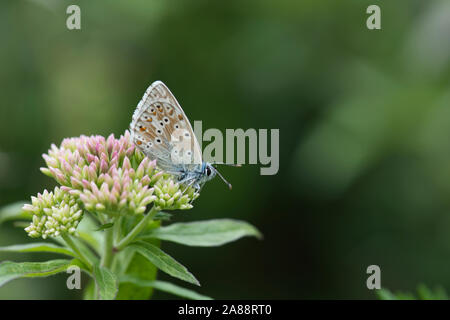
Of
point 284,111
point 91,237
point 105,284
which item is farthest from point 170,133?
point 284,111

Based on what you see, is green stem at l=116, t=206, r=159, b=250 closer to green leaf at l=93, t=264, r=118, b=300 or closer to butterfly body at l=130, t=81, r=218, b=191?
green leaf at l=93, t=264, r=118, b=300

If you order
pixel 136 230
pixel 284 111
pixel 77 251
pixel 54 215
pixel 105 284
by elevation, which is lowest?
pixel 105 284

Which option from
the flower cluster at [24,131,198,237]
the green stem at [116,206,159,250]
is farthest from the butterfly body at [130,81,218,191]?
the green stem at [116,206,159,250]

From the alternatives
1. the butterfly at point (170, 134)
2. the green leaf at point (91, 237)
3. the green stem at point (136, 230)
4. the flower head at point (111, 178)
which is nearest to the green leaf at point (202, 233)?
the green stem at point (136, 230)

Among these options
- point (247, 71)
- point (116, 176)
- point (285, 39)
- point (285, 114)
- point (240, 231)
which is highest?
point (285, 39)

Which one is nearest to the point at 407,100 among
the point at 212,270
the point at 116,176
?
the point at 212,270

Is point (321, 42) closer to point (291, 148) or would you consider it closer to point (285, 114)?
point (285, 114)

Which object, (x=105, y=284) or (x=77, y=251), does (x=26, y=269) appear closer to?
(x=77, y=251)

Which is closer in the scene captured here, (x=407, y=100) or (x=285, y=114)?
(x=407, y=100)
